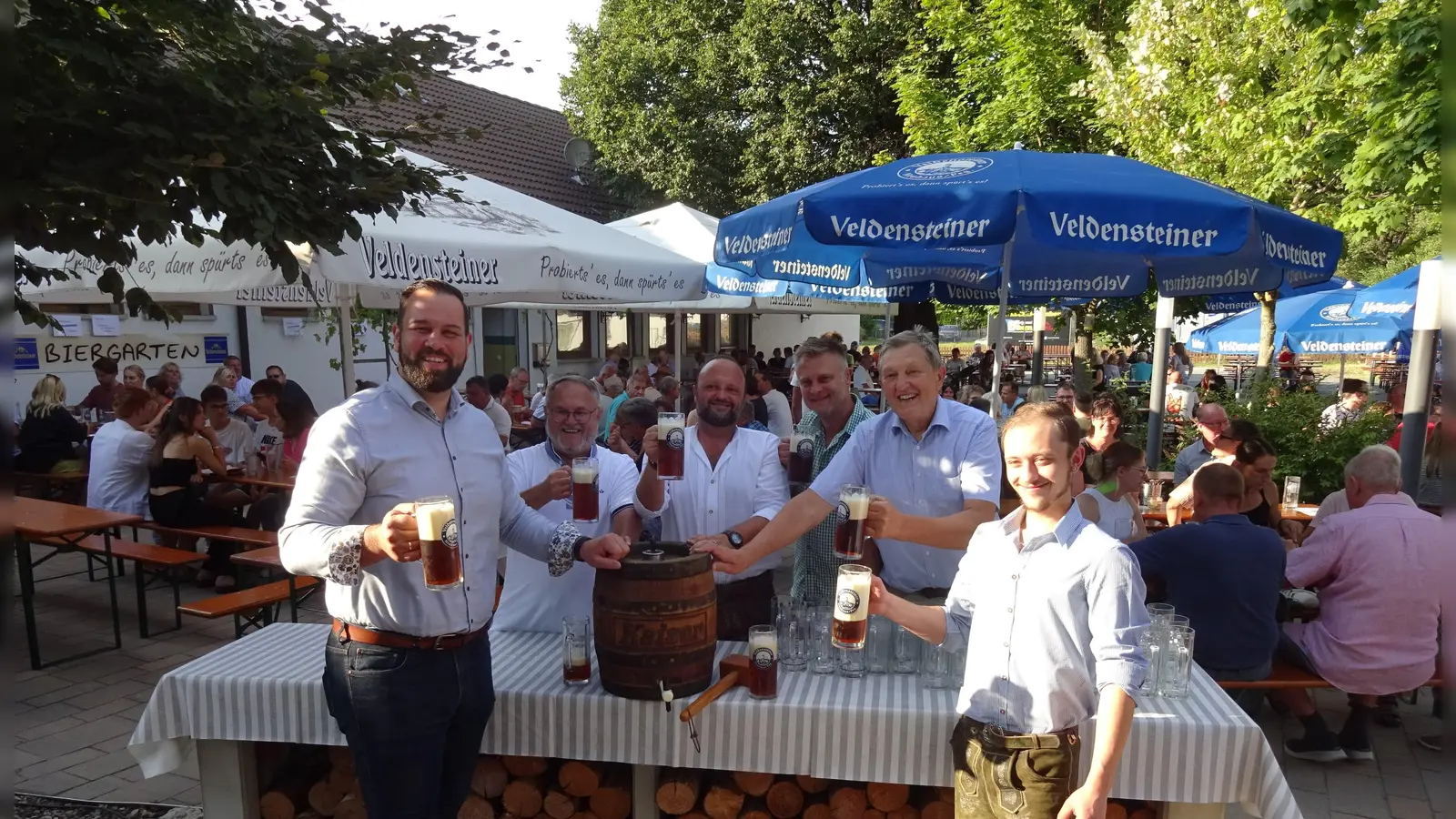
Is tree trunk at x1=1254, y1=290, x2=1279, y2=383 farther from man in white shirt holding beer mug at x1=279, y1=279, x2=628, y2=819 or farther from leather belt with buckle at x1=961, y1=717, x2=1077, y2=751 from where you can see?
man in white shirt holding beer mug at x1=279, y1=279, x2=628, y2=819

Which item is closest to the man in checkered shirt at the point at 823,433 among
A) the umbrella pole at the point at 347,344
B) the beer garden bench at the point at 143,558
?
the umbrella pole at the point at 347,344

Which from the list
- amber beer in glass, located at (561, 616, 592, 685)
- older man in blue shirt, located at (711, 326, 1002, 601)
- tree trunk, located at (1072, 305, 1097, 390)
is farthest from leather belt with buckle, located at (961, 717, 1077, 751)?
tree trunk, located at (1072, 305, 1097, 390)

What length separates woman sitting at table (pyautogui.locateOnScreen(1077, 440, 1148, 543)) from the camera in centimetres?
487

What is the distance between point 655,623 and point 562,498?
0.99m

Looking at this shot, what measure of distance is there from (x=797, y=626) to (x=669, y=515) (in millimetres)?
892

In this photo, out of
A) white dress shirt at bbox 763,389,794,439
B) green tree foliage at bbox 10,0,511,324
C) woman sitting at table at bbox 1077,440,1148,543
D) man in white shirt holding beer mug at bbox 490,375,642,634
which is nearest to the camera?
green tree foliage at bbox 10,0,511,324

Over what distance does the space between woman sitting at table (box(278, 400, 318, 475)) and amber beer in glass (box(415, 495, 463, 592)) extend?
200 inches

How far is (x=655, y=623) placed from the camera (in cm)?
260

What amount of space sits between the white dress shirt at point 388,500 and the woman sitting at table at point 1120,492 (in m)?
3.54

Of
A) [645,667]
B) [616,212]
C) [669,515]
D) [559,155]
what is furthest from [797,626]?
[559,155]

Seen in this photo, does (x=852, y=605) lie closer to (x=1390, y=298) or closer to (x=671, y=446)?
(x=671, y=446)

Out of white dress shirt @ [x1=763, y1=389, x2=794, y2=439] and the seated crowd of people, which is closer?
the seated crowd of people

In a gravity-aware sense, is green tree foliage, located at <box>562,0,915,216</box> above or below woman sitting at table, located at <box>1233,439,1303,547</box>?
above

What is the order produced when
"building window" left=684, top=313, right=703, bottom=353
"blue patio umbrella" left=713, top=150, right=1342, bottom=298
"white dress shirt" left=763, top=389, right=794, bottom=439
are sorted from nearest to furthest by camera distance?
1. "blue patio umbrella" left=713, top=150, right=1342, bottom=298
2. "white dress shirt" left=763, top=389, right=794, bottom=439
3. "building window" left=684, top=313, right=703, bottom=353
